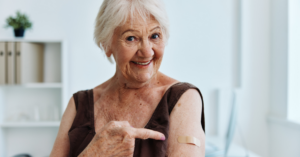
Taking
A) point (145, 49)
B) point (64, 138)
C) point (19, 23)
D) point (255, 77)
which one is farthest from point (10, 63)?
point (255, 77)

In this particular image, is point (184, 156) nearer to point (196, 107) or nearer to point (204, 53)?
point (196, 107)

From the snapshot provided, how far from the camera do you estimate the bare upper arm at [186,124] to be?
769 millimetres

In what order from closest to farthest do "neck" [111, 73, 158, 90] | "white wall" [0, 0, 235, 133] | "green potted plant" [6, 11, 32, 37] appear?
1. "neck" [111, 73, 158, 90]
2. "green potted plant" [6, 11, 32, 37]
3. "white wall" [0, 0, 235, 133]

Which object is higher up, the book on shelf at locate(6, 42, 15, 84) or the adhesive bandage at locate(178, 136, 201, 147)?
the book on shelf at locate(6, 42, 15, 84)

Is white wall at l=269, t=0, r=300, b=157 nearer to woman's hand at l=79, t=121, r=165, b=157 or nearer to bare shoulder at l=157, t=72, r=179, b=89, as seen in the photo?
bare shoulder at l=157, t=72, r=179, b=89

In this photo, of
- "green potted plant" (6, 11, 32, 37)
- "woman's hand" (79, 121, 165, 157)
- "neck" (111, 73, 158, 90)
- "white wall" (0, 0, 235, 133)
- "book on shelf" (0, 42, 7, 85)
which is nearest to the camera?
"woman's hand" (79, 121, 165, 157)

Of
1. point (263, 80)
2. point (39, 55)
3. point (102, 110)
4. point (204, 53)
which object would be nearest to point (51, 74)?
point (39, 55)

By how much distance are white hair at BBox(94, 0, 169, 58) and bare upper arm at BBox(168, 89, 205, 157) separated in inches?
9.2

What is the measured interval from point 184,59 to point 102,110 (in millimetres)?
2469

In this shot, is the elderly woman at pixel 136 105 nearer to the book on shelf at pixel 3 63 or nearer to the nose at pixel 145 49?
the nose at pixel 145 49

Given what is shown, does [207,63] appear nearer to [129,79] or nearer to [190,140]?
[129,79]

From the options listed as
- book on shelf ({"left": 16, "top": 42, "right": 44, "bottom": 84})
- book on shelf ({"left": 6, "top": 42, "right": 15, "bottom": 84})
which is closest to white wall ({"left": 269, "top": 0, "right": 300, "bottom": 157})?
book on shelf ({"left": 16, "top": 42, "right": 44, "bottom": 84})

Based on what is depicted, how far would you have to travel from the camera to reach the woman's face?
86 centimetres

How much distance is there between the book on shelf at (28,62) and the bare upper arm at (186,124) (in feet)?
8.21
